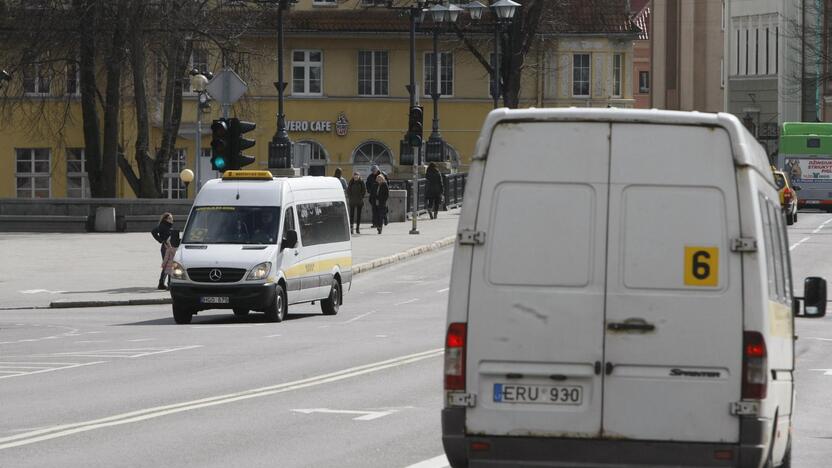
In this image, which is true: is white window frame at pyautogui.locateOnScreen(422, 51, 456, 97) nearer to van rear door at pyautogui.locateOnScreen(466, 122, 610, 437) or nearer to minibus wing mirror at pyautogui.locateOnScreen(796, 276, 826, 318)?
minibus wing mirror at pyautogui.locateOnScreen(796, 276, 826, 318)

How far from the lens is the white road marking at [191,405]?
41.5 ft

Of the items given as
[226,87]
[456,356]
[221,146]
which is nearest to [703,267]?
[456,356]

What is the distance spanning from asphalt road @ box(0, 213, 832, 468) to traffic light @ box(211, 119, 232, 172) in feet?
8.05

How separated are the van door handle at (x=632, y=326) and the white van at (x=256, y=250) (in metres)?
17.4

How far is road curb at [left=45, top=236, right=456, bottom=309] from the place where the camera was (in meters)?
31.1

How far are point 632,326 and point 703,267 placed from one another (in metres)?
0.46

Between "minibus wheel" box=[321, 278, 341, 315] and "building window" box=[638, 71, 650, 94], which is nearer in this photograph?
"minibus wheel" box=[321, 278, 341, 315]

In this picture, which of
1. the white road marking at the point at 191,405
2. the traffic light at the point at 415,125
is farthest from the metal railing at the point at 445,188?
the white road marking at the point at 191,405

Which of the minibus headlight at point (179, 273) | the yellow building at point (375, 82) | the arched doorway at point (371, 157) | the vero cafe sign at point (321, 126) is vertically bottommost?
the minibus headlight at point (179, 273)

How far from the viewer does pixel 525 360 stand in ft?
30.3

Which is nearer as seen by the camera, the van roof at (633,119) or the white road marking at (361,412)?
the van roof at (633,119)

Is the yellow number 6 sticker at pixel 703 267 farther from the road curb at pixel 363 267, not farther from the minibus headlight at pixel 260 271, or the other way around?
the road curb at pixel 363 267

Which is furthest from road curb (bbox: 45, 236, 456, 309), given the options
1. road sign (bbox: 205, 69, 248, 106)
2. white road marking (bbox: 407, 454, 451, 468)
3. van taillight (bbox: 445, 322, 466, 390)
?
van taillight (bbox: 445, 322, 466, 390)

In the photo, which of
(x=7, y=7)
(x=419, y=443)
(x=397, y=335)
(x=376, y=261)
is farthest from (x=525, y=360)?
(x=7, y=7)
